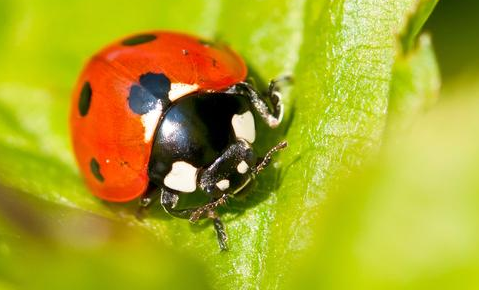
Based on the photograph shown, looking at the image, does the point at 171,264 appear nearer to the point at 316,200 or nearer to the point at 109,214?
the point at 316,200

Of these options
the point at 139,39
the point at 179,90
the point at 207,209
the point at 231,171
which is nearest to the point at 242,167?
the point at 231,171

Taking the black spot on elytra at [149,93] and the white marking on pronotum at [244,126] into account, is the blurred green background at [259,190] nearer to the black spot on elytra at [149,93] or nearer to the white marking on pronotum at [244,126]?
the white marking on pronotum at [244,126]

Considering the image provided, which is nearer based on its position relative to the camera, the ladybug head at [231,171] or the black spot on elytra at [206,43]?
the ladybug head at [231,171]

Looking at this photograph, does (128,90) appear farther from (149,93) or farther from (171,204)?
(171,204)

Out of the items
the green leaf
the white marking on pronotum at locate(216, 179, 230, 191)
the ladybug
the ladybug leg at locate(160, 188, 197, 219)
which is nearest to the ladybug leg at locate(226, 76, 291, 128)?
the ladybug

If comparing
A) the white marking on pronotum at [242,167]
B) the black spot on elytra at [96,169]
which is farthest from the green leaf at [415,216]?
the black spot on elytra at [96,169]

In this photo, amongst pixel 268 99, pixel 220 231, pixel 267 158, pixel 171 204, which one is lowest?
pixel 220 231
